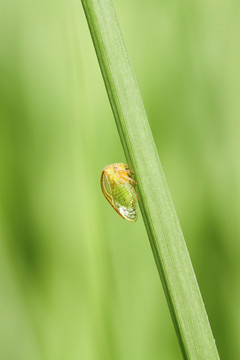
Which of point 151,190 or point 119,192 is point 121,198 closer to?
point 119,192

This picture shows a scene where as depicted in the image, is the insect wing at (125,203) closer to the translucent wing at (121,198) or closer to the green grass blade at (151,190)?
the translucent wing at (121,198)

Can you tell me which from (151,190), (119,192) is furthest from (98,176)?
(151,190)

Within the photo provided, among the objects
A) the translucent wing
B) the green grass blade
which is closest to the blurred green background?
the translucent wing

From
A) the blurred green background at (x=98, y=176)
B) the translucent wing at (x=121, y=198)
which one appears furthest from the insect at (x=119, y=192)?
the blurred green background at (x=98, y=176)

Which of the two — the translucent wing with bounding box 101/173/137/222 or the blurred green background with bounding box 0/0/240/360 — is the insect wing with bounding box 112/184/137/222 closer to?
the translucent wing with bounding box 101/173/137/222

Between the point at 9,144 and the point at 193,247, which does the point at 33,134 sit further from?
the point at 193,247
